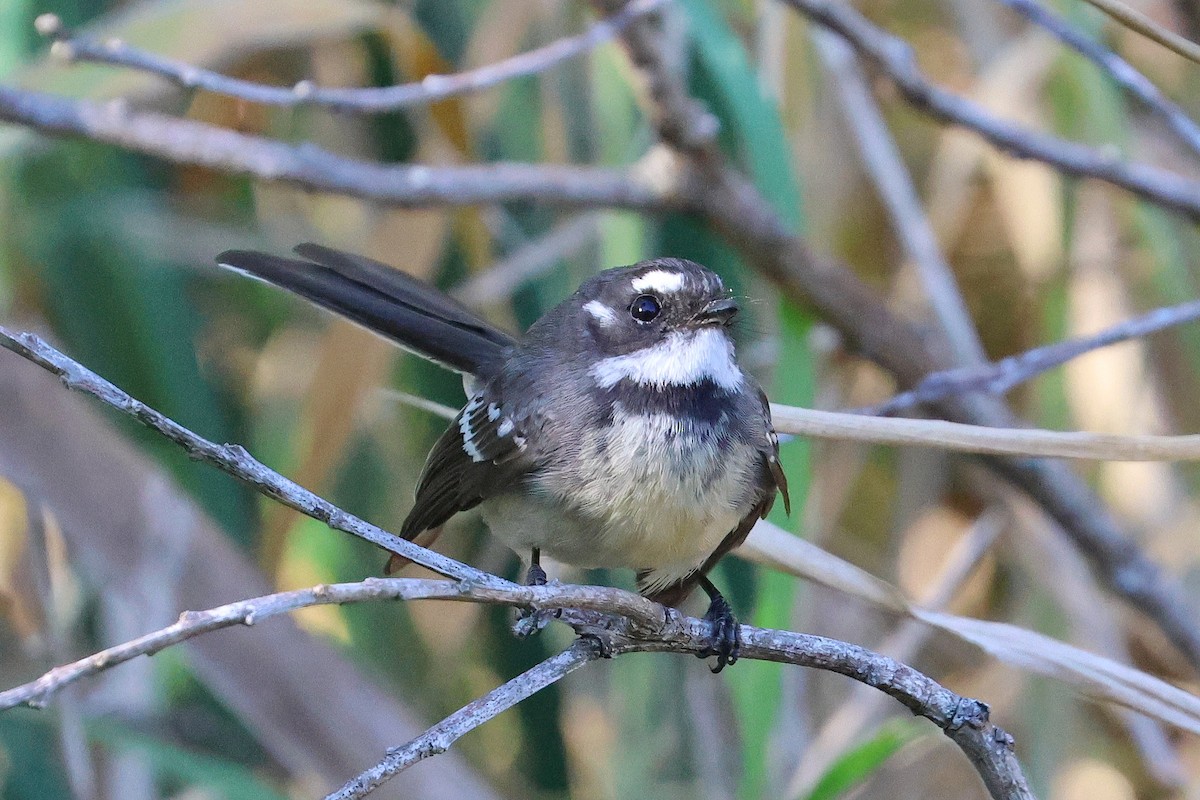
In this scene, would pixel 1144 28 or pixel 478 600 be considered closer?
pixel 478 600

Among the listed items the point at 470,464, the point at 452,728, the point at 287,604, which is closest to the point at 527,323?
the point at 470,464

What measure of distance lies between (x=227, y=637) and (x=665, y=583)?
1.16 m

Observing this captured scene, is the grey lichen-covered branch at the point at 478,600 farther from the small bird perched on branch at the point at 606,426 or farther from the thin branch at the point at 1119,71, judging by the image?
the thin branch at the point at 1119,71

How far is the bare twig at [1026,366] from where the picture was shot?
2537 mm

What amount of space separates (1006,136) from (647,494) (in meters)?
1.62

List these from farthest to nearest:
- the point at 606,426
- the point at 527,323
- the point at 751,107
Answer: the point at 527,323, the point at 751,107, the point at 606,426

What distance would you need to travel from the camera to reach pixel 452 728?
1458 mm

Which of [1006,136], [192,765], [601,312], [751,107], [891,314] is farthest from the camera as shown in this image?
[891,314]

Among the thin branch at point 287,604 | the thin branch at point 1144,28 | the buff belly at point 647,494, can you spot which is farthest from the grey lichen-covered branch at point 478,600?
the thin branch at point 1144,28

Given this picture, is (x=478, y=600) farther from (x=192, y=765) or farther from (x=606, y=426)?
(x=192, y=765)

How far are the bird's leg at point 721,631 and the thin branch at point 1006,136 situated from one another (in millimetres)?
1441

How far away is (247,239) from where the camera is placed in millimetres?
4129

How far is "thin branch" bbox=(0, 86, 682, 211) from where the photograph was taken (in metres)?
2.89

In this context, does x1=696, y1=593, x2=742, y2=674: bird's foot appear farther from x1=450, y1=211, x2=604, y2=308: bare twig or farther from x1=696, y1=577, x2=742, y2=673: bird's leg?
x1=450, y1=211, x2=604, y2=308: bare twig
